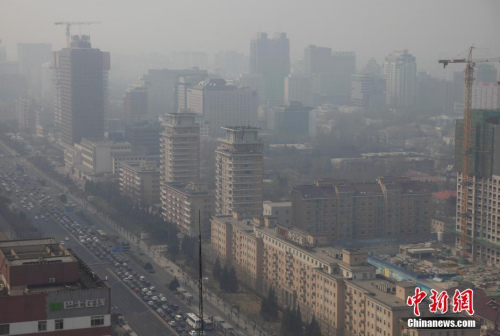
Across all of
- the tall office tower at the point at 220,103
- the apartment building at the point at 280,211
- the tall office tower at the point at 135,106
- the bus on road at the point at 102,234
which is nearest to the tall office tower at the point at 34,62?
the tall office tower at the point at 135,106

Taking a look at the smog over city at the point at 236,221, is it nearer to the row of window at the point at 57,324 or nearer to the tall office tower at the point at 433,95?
the row of window at the point at 57,324

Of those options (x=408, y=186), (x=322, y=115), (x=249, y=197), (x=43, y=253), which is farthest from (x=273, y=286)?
(x=322, y=115)

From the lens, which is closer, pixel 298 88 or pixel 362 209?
pixel 362 209

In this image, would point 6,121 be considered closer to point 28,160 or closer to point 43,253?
point 28,160

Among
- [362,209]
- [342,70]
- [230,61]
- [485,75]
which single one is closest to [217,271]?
[362,209]

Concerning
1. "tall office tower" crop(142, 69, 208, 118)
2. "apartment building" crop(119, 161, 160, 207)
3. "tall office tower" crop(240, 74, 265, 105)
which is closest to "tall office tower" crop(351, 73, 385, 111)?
"tall office tower" crop(240, 74, 265, 105)

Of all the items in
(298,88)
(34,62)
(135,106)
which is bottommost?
(135,106)

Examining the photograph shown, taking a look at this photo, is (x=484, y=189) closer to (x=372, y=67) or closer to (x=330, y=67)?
(x=372, y=67)
